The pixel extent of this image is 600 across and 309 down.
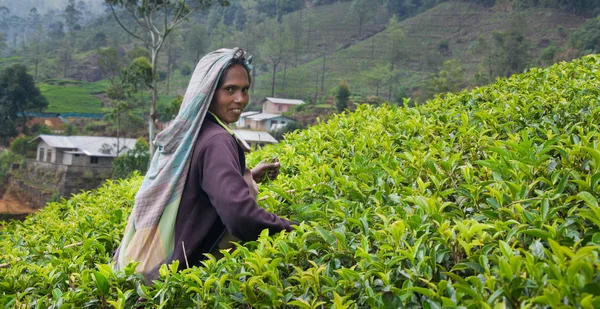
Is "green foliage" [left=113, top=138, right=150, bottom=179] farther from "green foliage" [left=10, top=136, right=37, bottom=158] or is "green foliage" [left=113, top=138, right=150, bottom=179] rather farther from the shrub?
the shrub

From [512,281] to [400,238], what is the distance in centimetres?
30

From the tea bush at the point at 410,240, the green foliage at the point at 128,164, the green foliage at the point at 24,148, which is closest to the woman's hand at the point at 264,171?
the tea bush at the point at 410,240

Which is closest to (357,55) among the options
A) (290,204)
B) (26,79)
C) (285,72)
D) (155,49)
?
(285,72)

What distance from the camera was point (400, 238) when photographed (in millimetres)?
1124

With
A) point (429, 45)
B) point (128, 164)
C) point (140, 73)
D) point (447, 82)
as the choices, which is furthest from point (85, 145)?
point (429, 45)

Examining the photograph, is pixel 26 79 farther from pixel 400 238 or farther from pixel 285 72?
pixel 400 238

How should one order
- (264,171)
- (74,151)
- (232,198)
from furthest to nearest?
1. (74,151)
2. (264,171)
3. (232,198)

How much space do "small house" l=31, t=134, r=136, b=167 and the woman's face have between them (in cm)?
2120

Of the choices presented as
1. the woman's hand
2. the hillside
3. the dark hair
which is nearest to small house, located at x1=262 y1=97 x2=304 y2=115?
the hillside

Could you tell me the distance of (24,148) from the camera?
79.3 feet

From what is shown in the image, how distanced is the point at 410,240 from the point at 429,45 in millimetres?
42407

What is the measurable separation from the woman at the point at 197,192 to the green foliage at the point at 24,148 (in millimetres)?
25393

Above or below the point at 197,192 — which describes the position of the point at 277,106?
below

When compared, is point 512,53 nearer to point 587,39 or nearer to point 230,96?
point 587,39
